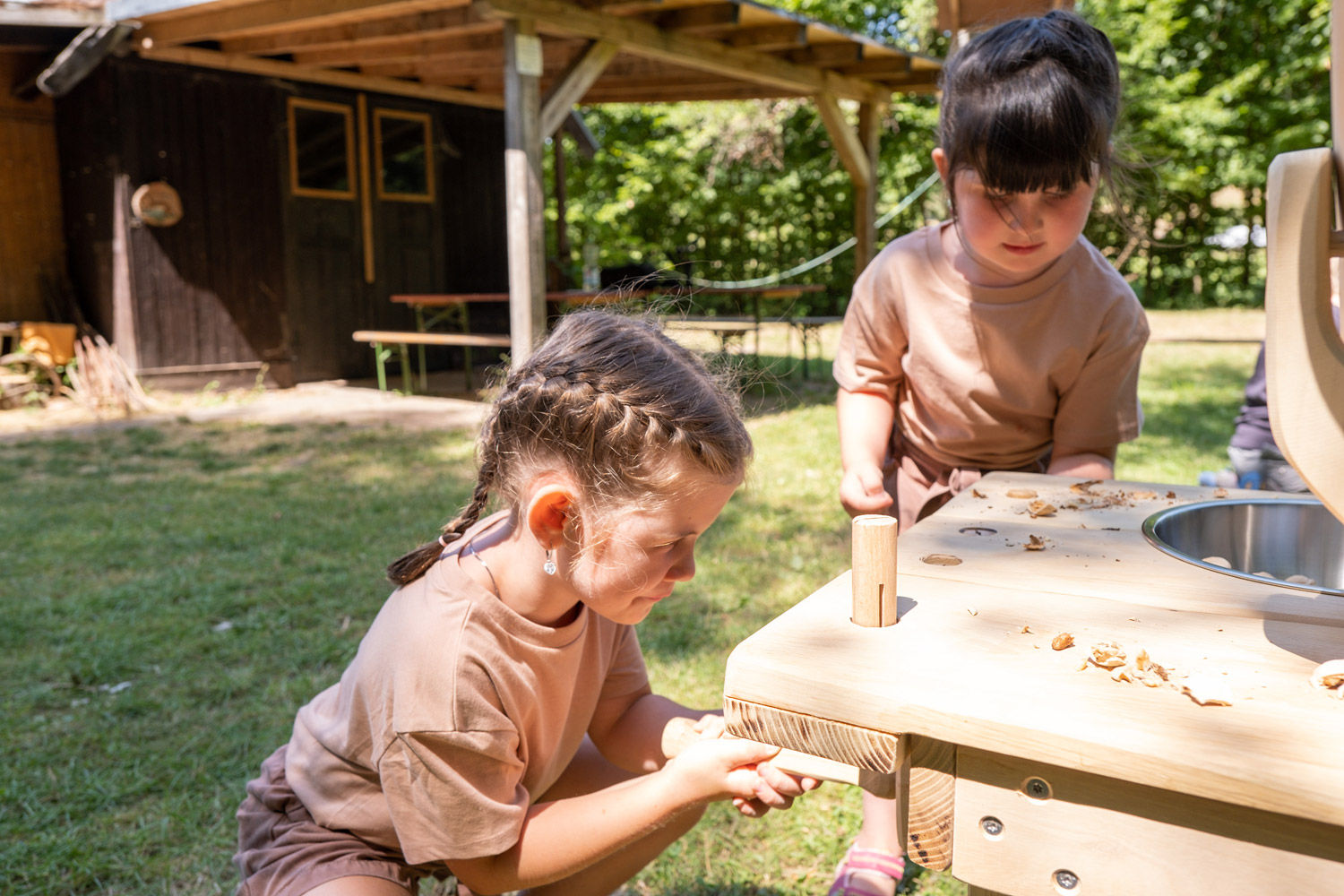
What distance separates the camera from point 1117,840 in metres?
0.79

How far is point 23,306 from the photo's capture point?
9.13 metres

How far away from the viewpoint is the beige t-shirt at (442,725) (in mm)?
1300

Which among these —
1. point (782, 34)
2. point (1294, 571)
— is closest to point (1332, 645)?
point (1294, 571)

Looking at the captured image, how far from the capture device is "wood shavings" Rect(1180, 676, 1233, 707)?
799 mm

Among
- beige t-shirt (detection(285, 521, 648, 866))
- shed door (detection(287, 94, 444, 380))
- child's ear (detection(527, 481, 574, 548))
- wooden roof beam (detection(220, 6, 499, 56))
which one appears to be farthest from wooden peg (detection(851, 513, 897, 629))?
shed door (detection(287, 94, 444, 380))

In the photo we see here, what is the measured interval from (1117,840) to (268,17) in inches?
325

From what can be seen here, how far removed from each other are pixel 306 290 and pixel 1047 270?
8911 millimetres

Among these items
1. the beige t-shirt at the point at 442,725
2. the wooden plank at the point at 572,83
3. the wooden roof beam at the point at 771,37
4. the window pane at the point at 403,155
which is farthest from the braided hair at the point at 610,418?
the window pane at the point at 403,155

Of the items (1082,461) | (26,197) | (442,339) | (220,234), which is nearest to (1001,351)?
(1082,461)

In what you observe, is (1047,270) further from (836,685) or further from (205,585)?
(205,585)

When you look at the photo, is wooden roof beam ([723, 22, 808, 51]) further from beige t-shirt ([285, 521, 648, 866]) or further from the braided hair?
beige t-shirt ([285, 521, 648, 866])

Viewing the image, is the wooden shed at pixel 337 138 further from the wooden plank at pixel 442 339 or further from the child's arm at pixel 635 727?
the child's arm at pixel 635 727

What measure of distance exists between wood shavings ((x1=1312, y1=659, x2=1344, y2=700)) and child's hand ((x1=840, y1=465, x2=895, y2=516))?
3.39ft

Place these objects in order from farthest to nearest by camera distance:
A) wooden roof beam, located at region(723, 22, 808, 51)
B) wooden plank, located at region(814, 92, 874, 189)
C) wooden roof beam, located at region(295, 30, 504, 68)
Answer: wooden plank, located at region(814, 92, 874, 189) < wooden roof beam, located at region(295, 30, 504, 68) < wooden roof beam, located at region(723, 22, 808, 51)
